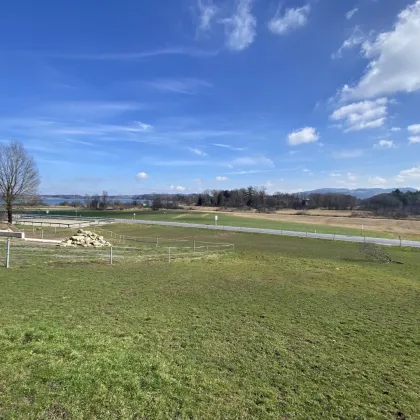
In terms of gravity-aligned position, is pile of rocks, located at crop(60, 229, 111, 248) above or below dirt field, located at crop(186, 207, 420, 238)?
above

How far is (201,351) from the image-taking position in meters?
6.57

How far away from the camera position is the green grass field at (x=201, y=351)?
4.57 meters

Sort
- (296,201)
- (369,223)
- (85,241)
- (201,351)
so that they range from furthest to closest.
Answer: (296,201) < (369,223) < (85,241) < (201,351)

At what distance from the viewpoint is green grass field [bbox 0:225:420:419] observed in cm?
457

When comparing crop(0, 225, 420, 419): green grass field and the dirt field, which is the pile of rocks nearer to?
crop(0, 225, 420, 419): green grass field

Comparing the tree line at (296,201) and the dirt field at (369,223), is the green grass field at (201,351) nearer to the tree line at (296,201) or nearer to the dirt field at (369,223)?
the dirt field at (369,223)

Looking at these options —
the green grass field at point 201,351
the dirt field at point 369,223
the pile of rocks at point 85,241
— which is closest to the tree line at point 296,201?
the dirt field at point 369,223

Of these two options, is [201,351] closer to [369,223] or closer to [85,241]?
[85,241]

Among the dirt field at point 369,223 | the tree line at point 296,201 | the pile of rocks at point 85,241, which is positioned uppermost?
the tree line at point 296,201

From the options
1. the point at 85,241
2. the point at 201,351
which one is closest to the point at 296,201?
the point at 85,241

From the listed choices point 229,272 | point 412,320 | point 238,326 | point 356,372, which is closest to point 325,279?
point 229,272

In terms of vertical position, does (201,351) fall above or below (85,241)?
above

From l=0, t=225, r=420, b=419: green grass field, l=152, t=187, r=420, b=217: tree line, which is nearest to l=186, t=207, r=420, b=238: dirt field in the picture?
l=152, t=187, r=420, b=217: tree line

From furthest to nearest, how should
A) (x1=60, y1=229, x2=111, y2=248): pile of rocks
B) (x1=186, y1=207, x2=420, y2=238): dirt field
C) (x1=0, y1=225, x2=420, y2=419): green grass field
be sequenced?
(x1=186, y1=207, x2=420, y2=238): dirt field → (x1=60, y1=229, x2=111, y2=248): pile of rocks → (x1=0, y1=225, x2=420, y2=419): green grass field
